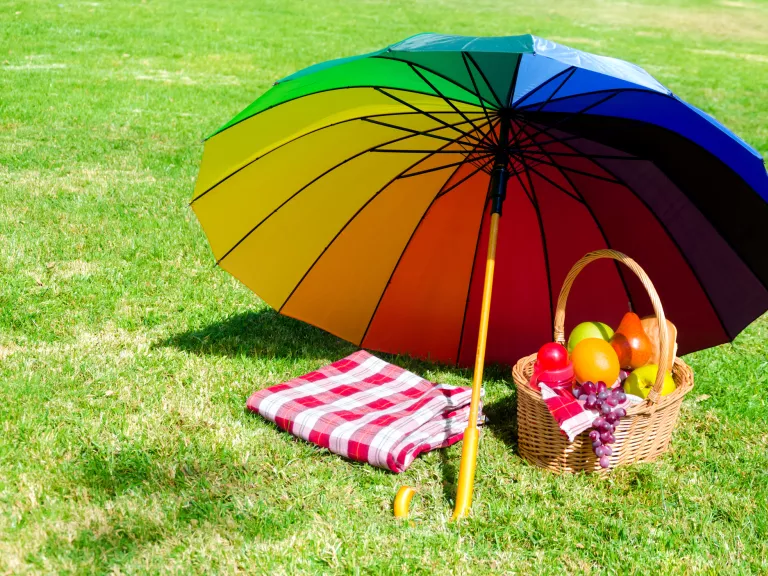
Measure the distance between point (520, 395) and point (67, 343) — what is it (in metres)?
2.16

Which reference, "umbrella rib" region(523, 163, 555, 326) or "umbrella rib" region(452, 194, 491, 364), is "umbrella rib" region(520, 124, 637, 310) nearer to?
"umbrella rib" region(523, 163, 555, 326)

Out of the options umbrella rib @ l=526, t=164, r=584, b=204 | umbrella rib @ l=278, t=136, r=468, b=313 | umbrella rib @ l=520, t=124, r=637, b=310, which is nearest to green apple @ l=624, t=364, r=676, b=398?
umbrella rib @ l=520, t=124, r=637, b=310

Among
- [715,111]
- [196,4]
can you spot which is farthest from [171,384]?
[196,4]

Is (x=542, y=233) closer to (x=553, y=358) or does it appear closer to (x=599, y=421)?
(x=553, y=358)

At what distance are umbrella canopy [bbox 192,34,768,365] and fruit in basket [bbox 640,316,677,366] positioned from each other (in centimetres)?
34

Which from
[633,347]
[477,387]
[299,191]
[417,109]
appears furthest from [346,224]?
[633,347]

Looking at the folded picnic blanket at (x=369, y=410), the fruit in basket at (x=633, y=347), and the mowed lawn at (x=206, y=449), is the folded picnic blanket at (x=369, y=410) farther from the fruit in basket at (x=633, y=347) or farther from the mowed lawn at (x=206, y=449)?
the fruit in basket at (x=633, y=347)

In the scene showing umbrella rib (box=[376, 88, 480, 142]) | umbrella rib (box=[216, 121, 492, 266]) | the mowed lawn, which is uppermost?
umbrella rib (box=[376, 88, 480, 142])

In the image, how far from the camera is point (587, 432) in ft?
10.2

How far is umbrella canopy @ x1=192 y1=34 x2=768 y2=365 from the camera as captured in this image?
10.3 ft

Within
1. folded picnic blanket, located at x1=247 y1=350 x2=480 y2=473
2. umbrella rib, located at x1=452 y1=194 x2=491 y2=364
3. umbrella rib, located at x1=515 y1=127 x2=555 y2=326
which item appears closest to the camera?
folded picnic blanket, located at x1=247 y1=350 x2=480 y2=473

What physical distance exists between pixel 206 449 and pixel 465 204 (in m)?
1.51

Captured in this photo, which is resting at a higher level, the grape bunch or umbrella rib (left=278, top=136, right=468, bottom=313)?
umbrella rib (left=278, top=136, right=468, bottom=313)

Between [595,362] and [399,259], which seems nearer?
[595,362]
